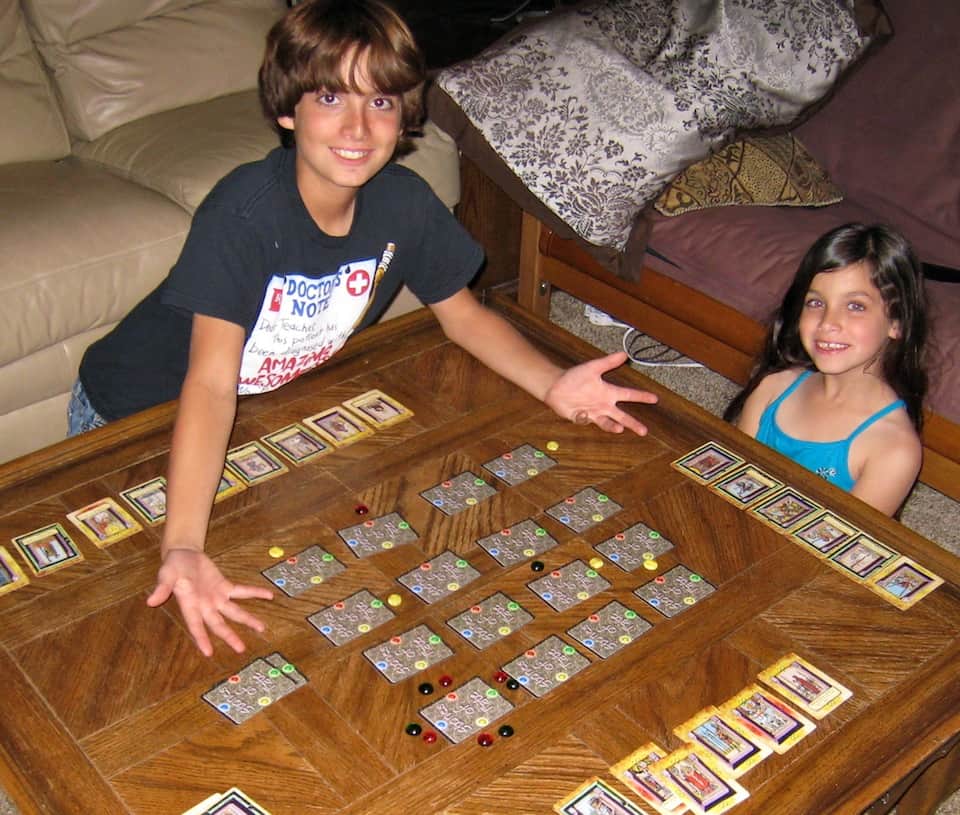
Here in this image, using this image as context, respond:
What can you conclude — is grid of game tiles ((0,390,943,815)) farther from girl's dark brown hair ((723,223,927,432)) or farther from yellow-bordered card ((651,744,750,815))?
girl's dark brown hair ((723,223,927,432))

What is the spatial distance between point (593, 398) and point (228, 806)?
0.78m

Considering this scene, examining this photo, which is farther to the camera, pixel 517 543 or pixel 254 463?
pixel 254 463

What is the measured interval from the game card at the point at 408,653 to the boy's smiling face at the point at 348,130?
0.62m

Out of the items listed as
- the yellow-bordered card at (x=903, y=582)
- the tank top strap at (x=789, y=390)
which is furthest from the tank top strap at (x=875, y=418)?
the yellow-bordered card at (x=903, y=582)

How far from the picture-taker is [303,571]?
123 centimetres

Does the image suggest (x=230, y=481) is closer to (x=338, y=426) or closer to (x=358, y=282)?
(x=338, y=426)

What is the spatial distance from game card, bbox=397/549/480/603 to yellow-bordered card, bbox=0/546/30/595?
0.43m

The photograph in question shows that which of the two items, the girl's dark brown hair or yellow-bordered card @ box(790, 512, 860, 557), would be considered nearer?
yellow-bordered card @ box(790, 512, 860, 557)

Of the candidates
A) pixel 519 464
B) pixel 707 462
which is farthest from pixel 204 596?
pixel 707 462

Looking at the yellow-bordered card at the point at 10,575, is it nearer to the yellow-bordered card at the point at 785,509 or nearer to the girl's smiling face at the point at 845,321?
the yellow-bordered card at the point at 785,509

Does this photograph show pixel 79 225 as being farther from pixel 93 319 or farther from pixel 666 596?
pixel 666 596

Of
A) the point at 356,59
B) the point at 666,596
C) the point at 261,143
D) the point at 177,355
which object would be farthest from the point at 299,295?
the point at 261,143

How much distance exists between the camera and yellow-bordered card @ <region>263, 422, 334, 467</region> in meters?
1.41

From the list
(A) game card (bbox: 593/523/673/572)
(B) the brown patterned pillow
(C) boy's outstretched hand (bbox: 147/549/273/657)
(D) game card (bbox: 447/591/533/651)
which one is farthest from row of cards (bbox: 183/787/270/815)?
(B) the brown patterned pillow
